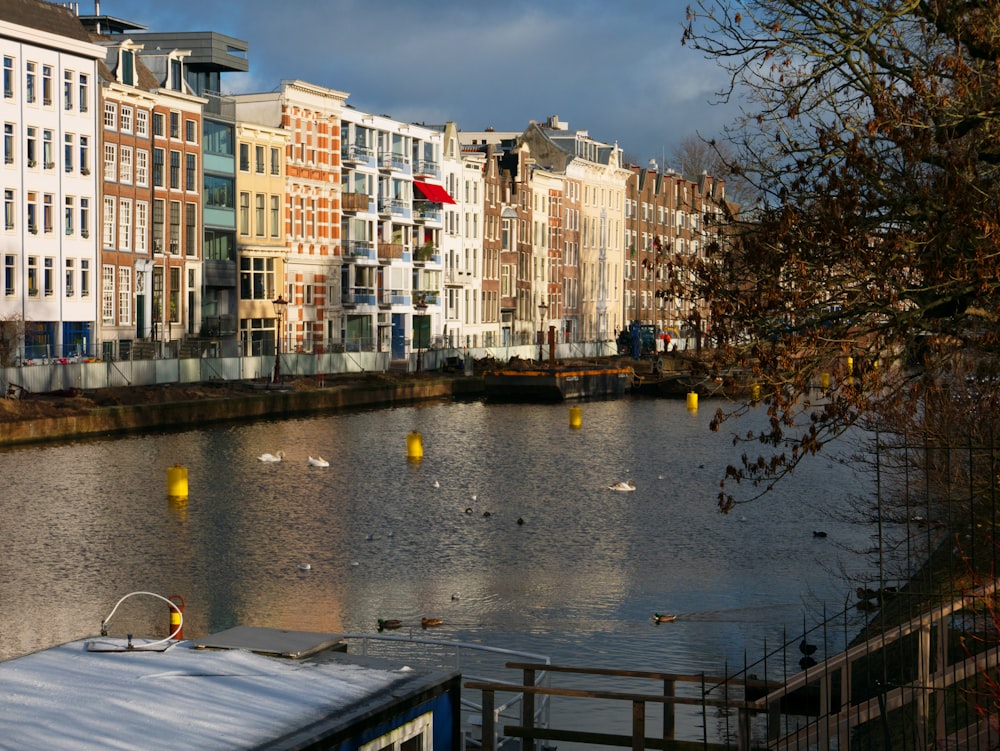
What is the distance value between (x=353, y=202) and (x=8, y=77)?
32.1 metres

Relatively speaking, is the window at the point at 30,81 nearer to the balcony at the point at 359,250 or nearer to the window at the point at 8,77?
the window at the point at 8,77

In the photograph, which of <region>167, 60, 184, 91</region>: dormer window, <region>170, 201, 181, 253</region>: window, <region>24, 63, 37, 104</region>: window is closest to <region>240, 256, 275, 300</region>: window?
<region>170, 201, 181, 253</region>: window

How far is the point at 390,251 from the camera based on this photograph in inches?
4094

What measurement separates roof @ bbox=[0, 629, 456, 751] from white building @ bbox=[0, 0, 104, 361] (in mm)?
57249

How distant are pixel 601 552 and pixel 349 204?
67.2 metres

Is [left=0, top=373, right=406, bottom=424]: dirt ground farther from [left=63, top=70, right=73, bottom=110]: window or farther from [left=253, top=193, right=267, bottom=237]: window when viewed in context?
[left=253, top=193, right=267, bottom=237]: window

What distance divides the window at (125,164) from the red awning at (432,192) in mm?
33248

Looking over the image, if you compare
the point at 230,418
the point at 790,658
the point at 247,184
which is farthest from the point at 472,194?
the point at 790,658

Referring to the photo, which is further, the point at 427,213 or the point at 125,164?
the point at 427,213

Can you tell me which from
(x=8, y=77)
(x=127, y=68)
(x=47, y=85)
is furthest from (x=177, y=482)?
(x=127, y=68)

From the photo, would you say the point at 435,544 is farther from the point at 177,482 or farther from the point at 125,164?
the point at 125,164

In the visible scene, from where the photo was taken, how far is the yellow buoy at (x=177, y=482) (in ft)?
140

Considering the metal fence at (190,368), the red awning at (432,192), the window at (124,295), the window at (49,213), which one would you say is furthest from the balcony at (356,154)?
the window at (49,213)

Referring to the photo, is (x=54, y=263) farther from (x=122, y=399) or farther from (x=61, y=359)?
(x=122, y=399)
